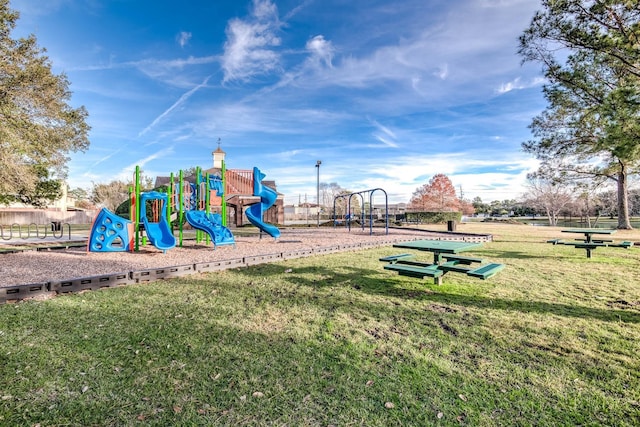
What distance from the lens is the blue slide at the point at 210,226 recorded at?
10.0m

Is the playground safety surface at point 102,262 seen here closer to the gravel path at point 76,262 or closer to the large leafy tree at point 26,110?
the gravel path at point 76,262

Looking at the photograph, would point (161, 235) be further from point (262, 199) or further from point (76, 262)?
point (262, 199)

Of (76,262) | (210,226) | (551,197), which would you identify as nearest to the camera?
(76,262)

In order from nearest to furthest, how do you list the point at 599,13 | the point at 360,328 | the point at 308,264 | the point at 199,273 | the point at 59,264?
the point at 360,328
the point at 199,273
the point at 59,264
the point at 308,264
the point at 599,13

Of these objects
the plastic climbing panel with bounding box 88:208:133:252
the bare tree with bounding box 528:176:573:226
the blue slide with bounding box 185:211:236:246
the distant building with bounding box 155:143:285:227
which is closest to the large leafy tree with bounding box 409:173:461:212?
the bare tree with bounding box 528:176:573:226

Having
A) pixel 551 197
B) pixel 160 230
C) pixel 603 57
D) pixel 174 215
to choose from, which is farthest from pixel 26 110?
pixel 551 197

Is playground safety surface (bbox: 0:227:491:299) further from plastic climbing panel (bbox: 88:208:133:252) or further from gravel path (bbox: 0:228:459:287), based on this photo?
plastic climbing panel (bbox: 88:208:133:252)

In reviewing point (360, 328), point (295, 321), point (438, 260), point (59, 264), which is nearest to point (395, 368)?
point (360, 328)

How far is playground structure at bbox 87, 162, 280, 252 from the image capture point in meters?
9.45

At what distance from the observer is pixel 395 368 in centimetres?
280

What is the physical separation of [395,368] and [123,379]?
239 centimetres

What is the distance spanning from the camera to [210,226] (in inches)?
402

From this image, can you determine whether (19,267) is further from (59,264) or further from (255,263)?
(255,263)

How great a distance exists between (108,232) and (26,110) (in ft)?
29.0
